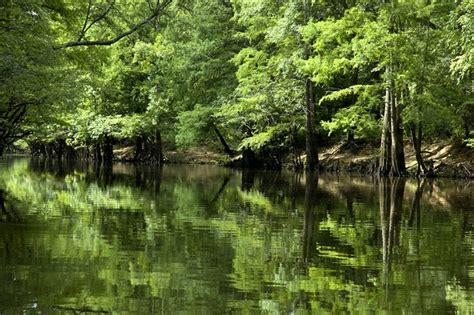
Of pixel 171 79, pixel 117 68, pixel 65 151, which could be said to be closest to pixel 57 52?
pixel 171 79

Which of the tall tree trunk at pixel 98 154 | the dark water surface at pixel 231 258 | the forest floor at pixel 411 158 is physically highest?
the tall tree trunk at pixel 98 154

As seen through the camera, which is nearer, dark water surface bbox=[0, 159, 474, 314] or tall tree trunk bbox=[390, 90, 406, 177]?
dark water surface bbox=[0, 159, 474, 314]

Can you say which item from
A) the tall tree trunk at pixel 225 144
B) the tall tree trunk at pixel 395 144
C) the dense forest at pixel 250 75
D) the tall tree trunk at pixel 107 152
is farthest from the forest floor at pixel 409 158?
the tall tree trunk at pixel 107 152

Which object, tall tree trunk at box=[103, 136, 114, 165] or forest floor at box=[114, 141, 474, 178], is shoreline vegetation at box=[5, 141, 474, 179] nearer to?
forest floor at box=[114, 141, 474, 178]

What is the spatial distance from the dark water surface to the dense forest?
5269 millimetres

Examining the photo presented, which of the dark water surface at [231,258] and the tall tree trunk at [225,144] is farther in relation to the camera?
the tall tree trunk at [225,144]

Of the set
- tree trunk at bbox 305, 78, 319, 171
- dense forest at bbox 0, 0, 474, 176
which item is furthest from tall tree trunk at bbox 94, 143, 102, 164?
tree trunk at bbox 305, 78, 319, 171

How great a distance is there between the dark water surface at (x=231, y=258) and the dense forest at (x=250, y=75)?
527cm

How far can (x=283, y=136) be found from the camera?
116 feet

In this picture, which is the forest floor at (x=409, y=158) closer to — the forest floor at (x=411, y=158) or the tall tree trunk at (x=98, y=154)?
the forest floor at (x=411, y=158)

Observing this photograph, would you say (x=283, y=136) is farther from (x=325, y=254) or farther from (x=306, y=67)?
(x=325, y=254)

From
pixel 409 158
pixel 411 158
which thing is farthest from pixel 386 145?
pixel 409 158

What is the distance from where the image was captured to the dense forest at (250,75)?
1741 cm

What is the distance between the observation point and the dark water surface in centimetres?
528
